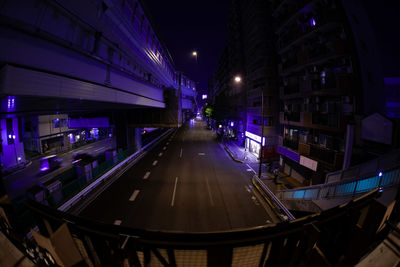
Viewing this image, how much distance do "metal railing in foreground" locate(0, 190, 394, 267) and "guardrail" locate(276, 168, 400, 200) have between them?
16.4ft

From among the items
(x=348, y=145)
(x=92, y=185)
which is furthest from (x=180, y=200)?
(x=348, y=145)

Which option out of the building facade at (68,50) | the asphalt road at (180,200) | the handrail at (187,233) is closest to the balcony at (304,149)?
the asphalt road at (180,200)

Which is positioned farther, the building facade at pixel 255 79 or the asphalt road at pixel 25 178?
the building facade at pixel 255 79

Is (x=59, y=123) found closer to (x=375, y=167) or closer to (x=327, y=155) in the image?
(x=327, y=155)

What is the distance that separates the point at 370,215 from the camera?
279 cm

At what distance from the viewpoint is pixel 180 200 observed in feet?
35.5

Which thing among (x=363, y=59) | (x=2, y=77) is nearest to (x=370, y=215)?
(x=2, y=77)

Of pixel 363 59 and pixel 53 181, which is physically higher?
pixel 363 59

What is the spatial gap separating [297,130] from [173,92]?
1760cm

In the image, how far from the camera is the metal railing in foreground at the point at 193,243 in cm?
189

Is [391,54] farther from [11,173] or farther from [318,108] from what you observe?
[11,173]

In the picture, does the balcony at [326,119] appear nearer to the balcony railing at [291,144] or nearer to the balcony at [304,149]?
the balcony at [304,149]

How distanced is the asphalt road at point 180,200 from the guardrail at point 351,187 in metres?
3.33

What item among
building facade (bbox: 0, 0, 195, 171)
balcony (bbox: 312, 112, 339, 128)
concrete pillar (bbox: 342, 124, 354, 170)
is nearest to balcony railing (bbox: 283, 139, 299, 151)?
balcony (bbox: 312, 112, 339, 128)
